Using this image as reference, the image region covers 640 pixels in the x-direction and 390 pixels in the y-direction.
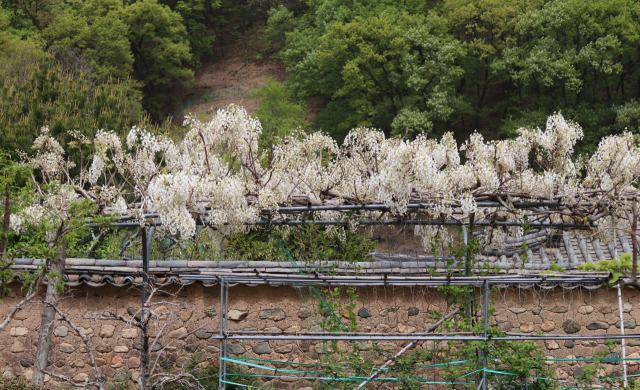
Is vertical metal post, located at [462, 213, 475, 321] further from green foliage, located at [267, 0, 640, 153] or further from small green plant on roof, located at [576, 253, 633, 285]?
green foliage, located at [267, 0, 640, 153]

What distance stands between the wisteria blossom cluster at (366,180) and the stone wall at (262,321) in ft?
2.76

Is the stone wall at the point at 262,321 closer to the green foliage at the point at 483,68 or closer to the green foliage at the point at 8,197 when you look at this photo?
the green foliage at the point at 8,197

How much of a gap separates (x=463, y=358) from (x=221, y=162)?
11.3 ft

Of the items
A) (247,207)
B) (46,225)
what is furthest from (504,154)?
(46,225)

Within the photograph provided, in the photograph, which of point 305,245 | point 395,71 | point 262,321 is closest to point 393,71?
point 395,71

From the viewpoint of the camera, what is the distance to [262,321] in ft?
20.7

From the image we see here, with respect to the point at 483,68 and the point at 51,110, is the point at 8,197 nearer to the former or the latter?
the point at 51,110

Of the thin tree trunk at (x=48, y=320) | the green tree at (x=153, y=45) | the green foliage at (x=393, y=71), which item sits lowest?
the thin tree trunk at (x=48, y=320)

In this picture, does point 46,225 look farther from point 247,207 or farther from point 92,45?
point 92,45

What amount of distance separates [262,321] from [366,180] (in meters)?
1.93

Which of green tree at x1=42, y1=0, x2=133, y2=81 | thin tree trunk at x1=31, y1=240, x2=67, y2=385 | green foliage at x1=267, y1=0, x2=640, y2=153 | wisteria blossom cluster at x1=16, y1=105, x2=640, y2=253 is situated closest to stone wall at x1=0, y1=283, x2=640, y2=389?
thin tree trunk at x1=31, y1=240, x2=67, y2=385

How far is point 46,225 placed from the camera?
4.76m

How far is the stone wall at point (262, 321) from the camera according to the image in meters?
6.26

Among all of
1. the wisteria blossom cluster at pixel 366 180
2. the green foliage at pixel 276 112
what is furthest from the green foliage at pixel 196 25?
the wisteria blossom cluster at pixel 366 180
